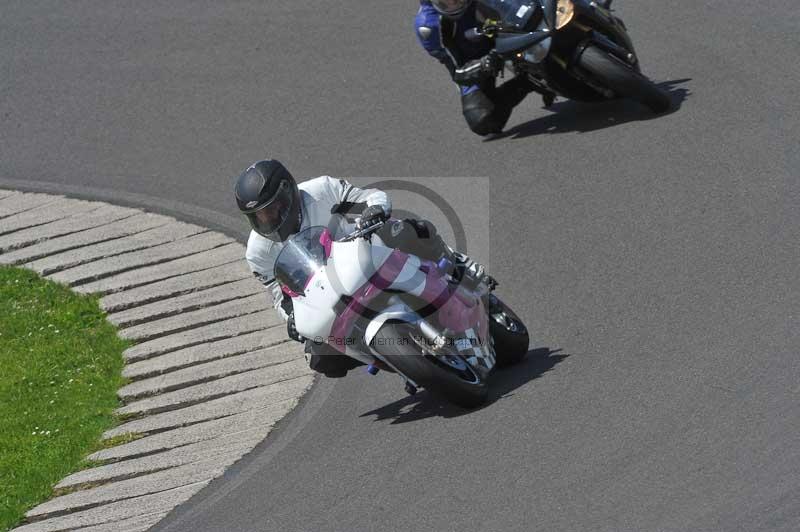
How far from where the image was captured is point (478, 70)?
11.8 m

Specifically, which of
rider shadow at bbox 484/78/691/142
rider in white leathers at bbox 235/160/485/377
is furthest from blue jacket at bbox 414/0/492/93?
rider in white leathers at bbox 235/160/485/377

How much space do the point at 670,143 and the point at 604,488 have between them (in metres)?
5.33

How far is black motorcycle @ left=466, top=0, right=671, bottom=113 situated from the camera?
11.0 metres

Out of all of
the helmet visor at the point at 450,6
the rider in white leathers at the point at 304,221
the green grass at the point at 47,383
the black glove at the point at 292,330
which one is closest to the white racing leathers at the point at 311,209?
the rider in white leathers at the point at 304,221

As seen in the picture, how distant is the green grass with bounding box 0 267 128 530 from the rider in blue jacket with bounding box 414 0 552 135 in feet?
13.0

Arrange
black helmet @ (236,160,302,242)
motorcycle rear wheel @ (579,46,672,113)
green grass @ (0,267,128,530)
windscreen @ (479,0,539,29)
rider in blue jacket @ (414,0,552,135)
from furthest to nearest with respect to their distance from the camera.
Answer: rider in blue jacket @ (414,0,552,135)
windscreen @ (479,0,539,29)
motorcycle rear wheel @ (579,46,672,113)
green grass @ (0,267,128,530)
black helmet @ (236,160,302,242)

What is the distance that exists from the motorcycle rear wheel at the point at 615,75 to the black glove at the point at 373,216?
13.4 feet

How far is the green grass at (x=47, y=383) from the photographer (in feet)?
27.8

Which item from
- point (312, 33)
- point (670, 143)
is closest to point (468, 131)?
point (670, 143)

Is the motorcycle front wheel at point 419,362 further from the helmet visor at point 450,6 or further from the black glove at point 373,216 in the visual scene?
the helmet visor at point 450,6

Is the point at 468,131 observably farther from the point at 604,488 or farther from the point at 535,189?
the point at 604,488

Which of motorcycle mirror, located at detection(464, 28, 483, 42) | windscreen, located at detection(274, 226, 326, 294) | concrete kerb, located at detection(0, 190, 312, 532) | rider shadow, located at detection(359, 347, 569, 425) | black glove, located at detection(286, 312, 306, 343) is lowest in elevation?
concrete kerb, located at detection(0, 190, 312, 532)

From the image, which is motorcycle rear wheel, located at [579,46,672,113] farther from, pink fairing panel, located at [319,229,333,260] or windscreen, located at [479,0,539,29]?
pink fairing panel, located at [319,229,333,260]

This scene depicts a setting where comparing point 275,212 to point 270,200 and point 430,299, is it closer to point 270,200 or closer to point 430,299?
point 270,200
